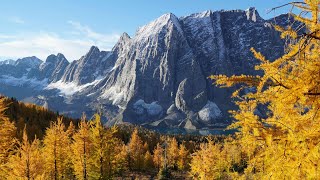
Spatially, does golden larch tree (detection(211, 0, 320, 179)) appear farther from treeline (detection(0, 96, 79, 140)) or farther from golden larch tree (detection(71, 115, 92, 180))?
treeline (detection(0, 96, 79, 140))

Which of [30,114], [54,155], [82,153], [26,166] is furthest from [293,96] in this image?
[30,114]

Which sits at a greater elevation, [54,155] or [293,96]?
[293,96]

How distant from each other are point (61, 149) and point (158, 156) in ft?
123

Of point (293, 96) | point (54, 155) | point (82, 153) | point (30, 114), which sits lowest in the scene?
point (54, 155)

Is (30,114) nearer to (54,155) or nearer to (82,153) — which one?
(54,155)

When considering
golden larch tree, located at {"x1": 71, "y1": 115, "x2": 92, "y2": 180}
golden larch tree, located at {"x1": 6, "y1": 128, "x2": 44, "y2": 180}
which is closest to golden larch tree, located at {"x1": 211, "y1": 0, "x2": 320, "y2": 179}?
golden larch tree, located at {"x1": 6, "y1": 128, "x2": 44, "y2": 180}

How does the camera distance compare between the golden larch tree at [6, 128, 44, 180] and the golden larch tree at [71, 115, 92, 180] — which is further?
the golden larch tree at [71, 115, 92, 180]

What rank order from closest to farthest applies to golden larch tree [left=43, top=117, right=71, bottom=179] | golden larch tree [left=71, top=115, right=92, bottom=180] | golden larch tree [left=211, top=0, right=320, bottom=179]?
1. golden larch tree [left=211, top=0, right=320, bottom=179]
2. golden larch tree [left=71, top=115, right=92, bottom=180]
3. golden larch tree [left=43, top=117, right=71, bottom=179]

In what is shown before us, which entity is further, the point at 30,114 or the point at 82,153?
the point at 30,114

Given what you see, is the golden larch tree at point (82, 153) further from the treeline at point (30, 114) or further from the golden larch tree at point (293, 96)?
the treeline at point (30, 114)

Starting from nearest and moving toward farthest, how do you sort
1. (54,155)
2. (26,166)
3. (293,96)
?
(293,96) → (26,166) → (54,155)

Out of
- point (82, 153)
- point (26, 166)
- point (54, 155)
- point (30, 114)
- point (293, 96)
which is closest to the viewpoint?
point (293, 96)

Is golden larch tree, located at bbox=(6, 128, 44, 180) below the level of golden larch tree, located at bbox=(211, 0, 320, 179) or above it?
below

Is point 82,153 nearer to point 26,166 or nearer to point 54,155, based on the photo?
point 54,155
